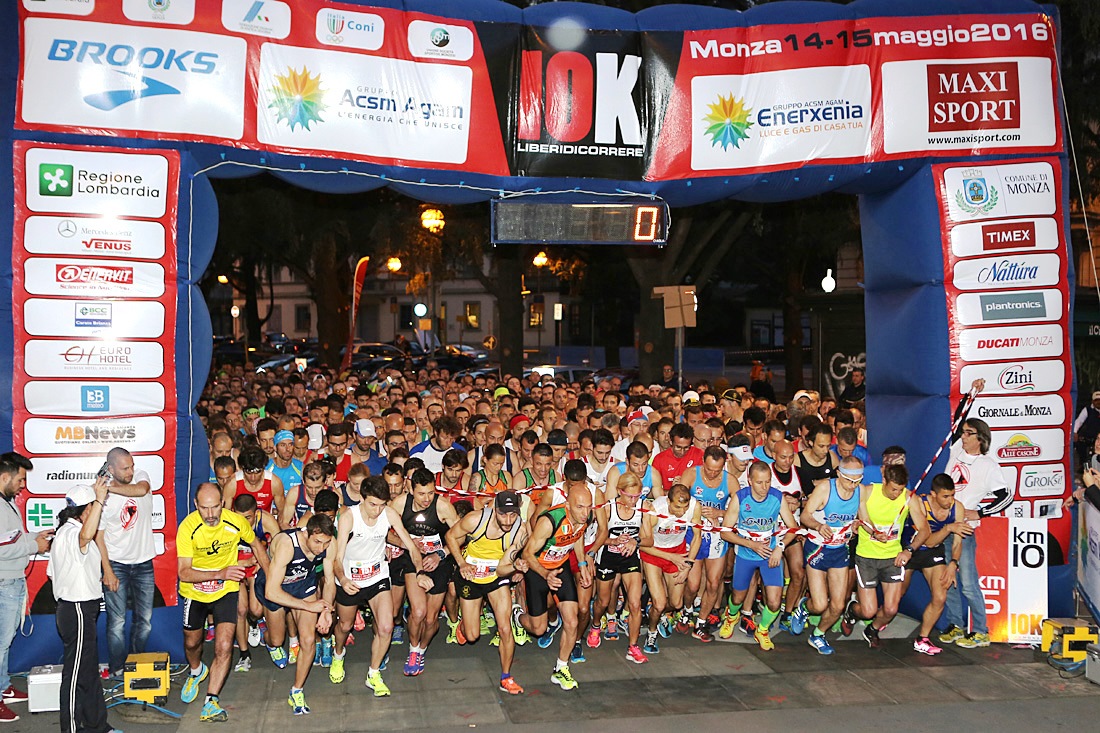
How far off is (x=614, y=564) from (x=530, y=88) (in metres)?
4.46

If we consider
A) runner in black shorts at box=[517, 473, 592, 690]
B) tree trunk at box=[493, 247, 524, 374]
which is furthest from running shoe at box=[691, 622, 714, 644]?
tree trunk at box=[493, 247, 524, 374]

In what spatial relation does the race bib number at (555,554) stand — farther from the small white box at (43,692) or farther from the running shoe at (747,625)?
the small white box at (43,692)

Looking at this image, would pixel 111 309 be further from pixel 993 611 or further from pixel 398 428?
pixel 993 611

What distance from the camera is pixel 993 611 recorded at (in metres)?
10.0

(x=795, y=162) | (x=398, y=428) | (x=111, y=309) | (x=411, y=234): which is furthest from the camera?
(x=411, y=234)

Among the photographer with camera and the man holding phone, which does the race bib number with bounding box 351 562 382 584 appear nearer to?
the photographer with camera

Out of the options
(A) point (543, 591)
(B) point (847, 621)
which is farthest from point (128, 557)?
(B) point (847, 621)

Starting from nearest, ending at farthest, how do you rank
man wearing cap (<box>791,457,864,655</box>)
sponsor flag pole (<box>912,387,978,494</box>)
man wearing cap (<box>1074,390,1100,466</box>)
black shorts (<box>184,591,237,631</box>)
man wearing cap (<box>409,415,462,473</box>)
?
black shorts (<box>184,591,237,631</box>) < man wearing cap (<box>791,457,864,655</box>) < sponsor flag pole (<box>912,387,978,494</box>) < man wearing cap (<box>409,415,462,473</box>) < man wearing cap (<box>1074,390,1100,466</box>)

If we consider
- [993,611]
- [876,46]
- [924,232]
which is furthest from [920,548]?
[876,46]

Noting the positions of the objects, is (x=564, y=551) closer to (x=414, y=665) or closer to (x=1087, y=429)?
(x=414, y=665)

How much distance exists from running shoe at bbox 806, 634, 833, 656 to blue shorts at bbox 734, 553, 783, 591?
1.87ft

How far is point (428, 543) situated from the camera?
8.98 meters

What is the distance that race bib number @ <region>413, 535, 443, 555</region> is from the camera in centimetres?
895

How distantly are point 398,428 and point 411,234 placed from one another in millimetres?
14058
